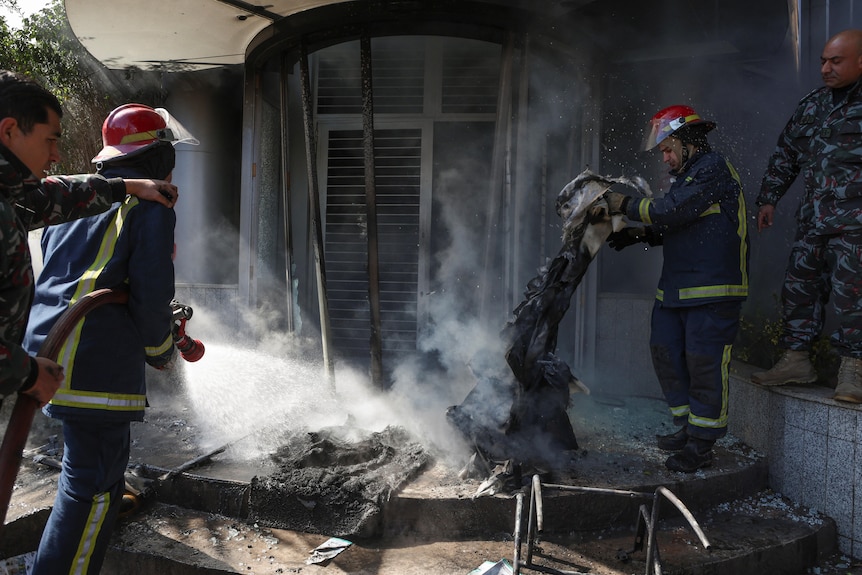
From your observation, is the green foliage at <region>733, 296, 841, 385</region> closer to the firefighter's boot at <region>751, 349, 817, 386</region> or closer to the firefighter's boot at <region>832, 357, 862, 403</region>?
the firefighter's boot at <region>751, 349, 817, 386</region>

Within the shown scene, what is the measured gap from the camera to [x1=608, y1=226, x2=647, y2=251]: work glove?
4754 millimetres

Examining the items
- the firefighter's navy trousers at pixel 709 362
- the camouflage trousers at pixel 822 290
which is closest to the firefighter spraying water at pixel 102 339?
the firefighter's navy trousers at pixel 709 362

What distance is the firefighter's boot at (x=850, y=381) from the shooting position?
12.8 ft

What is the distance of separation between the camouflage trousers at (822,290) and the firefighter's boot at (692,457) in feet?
Result: 3.54

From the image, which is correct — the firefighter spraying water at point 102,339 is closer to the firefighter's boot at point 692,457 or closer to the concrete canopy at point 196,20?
the concrete canopy at point 196,20

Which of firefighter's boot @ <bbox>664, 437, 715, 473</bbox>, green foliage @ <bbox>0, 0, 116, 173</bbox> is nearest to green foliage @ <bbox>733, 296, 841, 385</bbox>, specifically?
firefighter's boot @ <bbox>664, 437, 715, 473</bbox>

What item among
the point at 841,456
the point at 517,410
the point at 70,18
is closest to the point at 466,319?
the point at 517,410

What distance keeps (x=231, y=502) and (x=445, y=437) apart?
1601mm

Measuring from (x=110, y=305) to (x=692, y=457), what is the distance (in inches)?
151

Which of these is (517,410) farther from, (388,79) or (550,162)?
(388,79)

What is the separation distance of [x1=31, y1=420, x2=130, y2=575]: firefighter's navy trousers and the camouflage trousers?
457 centimetres

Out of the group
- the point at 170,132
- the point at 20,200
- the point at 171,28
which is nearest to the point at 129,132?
the point at 170,132

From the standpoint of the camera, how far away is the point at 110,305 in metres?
3.01

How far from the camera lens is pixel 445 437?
183 inches
